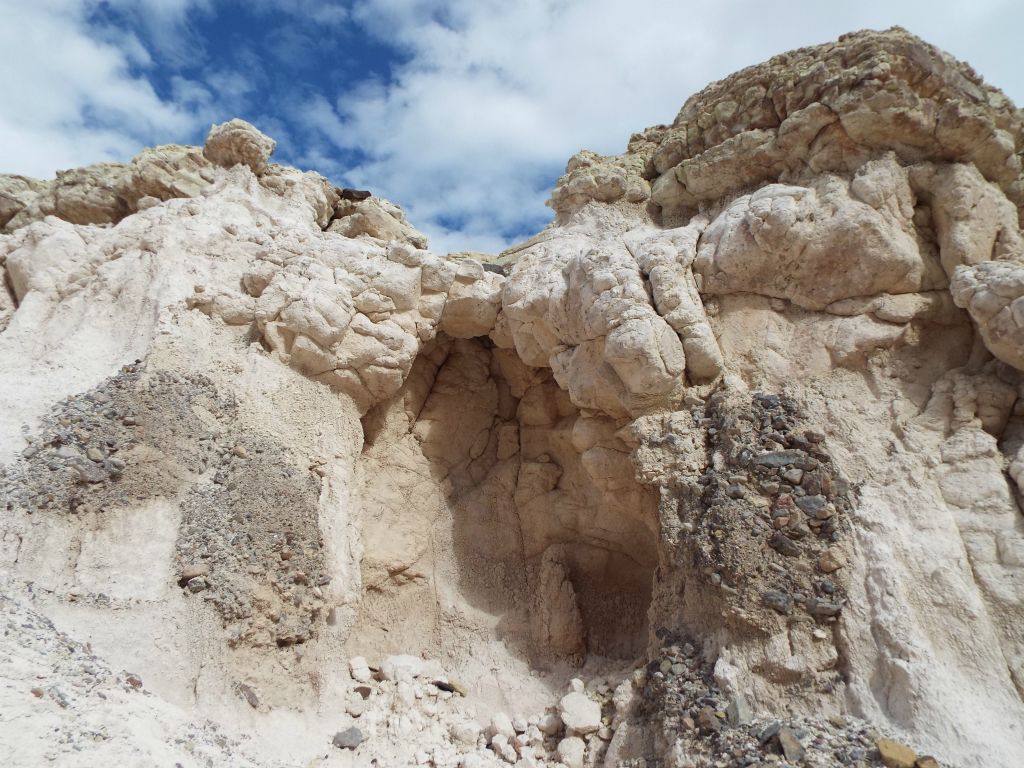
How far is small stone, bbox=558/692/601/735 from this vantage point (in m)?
6.19

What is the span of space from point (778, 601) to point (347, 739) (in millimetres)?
4413

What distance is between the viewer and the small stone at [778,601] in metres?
5.35

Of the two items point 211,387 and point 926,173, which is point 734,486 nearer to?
point 926,173

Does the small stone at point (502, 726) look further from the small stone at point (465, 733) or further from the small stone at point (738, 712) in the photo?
the small stone at point (738, 712)

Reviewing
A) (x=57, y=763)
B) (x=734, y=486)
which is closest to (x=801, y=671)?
(x=734, y=486)

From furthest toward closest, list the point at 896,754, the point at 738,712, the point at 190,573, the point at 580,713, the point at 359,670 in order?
1. the point at 359,670
2. the point at 580,713
3. the point at 190,573
4. the point at 738,712
5. the point at 896,754

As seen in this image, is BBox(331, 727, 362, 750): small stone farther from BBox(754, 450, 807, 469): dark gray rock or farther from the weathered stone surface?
the weathered stone surface

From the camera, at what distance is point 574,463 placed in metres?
8.66

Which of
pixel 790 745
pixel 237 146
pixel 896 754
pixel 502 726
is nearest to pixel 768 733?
pixel 790 745

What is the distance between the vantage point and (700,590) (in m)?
5.93

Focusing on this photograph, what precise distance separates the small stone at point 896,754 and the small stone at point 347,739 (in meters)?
4.65

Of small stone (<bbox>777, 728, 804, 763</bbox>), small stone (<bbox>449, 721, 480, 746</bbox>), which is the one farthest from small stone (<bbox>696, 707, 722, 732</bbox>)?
small stone (<bbox>449, 721, 480, 746</bbox>)

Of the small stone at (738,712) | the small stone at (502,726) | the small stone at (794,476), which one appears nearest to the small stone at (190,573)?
the small stone at (502,726)

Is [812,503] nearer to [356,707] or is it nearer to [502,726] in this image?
[502,726]
